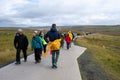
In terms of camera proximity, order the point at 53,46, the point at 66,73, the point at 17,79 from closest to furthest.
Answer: the point at 17,79 → the point at 66,73 → the point at 53,46

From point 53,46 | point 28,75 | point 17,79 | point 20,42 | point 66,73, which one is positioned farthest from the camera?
point 20,42

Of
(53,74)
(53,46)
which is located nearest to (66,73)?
(53,74)

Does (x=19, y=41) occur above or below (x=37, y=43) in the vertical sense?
above

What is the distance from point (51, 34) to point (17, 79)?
11.4 feet

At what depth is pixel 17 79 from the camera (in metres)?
10.3

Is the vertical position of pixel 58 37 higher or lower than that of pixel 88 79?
higher

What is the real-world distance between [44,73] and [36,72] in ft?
1.41

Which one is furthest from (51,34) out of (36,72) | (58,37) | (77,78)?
(77,78)

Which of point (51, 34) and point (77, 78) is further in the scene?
point (51, 34)

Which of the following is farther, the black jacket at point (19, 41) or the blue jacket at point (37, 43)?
the blue jacket at point (37, 43)

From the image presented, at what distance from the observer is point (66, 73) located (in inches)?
470

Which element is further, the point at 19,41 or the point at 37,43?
the point at 37,43

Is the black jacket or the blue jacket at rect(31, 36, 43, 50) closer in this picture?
the black jacket

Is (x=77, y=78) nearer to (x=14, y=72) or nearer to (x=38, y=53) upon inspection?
(x=14, y=72)
